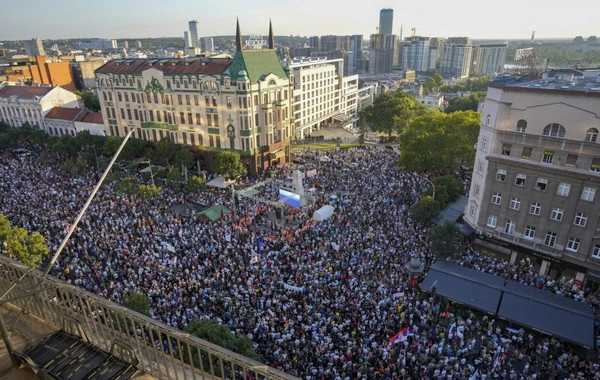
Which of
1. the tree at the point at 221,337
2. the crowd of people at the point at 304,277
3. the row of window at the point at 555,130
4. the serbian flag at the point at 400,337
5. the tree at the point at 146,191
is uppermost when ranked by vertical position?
the row of window at the point at 555,130

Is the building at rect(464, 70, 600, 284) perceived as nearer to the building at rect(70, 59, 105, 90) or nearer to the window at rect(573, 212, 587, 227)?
A: the window at rect(573, 212, 587, 227)

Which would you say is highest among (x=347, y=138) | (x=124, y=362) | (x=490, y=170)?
(x=124, y=362)

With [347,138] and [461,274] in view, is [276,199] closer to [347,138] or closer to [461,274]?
[461,274]

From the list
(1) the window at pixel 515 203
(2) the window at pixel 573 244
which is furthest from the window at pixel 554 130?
(2) the window at pixel 573 244

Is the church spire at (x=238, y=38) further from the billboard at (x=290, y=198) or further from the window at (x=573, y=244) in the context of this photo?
the window at (x=573, y=244)

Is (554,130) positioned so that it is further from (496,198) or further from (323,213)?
(323,213)

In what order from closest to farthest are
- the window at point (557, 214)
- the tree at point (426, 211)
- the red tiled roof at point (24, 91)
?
the window at point (557, 214) → the tree at point (426, 211) → the red tiled roof at point (24, 91)

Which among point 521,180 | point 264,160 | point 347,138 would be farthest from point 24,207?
point 347,138
